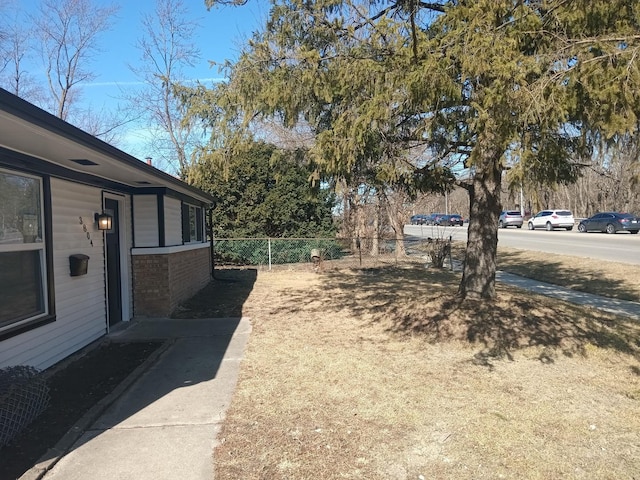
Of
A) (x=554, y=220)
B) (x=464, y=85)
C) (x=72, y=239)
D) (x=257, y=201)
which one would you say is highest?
(x=464, y=85)

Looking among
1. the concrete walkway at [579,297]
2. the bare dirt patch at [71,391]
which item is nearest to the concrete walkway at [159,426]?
the bare dirt patch at [71,391]

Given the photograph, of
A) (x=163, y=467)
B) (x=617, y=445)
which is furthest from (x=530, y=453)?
(x=163, y=467)

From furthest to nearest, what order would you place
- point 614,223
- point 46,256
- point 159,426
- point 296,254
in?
point 614,223, point 296,254, point 46,256, point 159,426

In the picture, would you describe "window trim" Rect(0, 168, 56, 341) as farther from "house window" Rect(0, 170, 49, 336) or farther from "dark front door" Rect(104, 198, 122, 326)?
"dark front door" Rect(104, 198, 122, 326)

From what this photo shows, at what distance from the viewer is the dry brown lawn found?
328 centimetres

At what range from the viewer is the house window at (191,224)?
33.7 feet

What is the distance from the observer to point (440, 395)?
4.46 metres

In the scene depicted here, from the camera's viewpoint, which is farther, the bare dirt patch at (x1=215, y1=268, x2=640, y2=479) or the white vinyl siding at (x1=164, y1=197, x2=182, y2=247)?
the white vinyl siding at (x1=164, y1=197, x2=182, y2=247)

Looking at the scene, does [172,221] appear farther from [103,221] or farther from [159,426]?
[159,426]

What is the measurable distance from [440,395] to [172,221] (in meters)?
6.17

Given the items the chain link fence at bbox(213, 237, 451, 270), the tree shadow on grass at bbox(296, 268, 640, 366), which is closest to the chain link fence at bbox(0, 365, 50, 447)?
the tree shadow on grass at bbox(296, 268, 640, 366)

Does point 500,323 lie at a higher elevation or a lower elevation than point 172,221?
lower

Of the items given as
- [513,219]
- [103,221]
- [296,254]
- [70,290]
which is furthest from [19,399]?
[513,219]

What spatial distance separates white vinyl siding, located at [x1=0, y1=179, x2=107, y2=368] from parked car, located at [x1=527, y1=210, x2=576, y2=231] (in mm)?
36503
